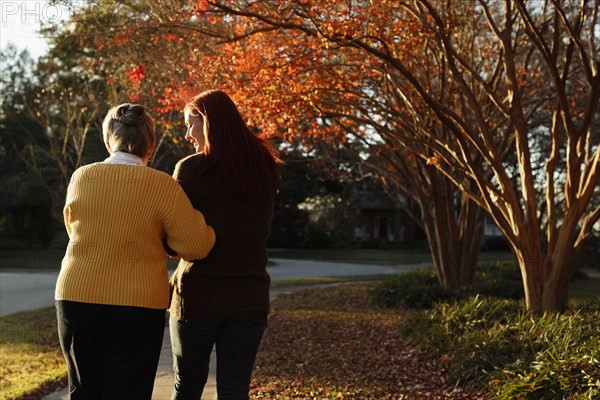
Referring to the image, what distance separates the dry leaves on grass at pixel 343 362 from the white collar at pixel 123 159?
147 inches

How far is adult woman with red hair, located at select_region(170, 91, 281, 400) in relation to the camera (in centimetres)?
346

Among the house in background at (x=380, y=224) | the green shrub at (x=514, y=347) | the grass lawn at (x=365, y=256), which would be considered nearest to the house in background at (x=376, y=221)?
the house in background at (x=380, y=224)

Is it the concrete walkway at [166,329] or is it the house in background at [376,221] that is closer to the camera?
the concrete walkway at [166,329]

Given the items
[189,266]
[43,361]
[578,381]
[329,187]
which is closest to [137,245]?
[189,266]

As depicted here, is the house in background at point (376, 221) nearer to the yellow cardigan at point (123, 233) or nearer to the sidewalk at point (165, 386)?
the sidewalk at point (165, 386)

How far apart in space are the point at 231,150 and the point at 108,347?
1.00m

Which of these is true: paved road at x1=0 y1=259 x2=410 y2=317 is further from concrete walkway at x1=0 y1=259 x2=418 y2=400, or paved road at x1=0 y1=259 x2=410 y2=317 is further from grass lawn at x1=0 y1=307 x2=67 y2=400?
grass lawn at x1=0 y1=307 x2=67 y2=400

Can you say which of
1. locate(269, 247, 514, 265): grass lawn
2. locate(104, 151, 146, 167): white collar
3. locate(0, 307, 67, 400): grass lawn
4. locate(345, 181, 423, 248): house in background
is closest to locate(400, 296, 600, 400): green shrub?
locate(104, 151, 146, 167): white collar

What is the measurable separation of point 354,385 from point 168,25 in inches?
179

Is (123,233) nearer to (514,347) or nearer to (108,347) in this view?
(108,347)

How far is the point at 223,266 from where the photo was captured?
11.4 ft

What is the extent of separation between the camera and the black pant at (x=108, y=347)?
3.32 m

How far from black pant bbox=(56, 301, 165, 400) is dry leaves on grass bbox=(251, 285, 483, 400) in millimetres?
3415

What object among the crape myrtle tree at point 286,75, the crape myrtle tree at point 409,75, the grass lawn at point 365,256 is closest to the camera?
the crape myrtle tree at point 409,75
